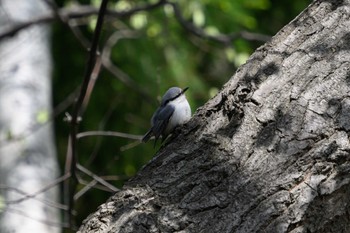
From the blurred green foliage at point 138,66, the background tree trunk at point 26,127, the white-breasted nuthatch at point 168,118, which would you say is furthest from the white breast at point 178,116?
the blurred green foliage at point 138,66

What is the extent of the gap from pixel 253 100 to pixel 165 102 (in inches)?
38.2

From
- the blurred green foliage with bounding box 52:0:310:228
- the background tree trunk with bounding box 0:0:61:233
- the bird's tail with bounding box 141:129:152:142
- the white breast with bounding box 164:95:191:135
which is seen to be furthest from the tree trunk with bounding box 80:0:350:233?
the blurred green foliage with bounding box 52:0:310:228

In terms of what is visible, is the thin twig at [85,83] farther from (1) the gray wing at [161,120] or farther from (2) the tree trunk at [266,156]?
(2) the tree trunk at [266,156]

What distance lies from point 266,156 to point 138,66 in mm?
4316

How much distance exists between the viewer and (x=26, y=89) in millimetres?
5453

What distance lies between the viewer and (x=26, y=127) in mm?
5289

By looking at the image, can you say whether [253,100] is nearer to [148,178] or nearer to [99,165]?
[148,178]

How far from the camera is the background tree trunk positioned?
15.7ft

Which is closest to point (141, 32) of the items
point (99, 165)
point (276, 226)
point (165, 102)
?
point (99, 165)

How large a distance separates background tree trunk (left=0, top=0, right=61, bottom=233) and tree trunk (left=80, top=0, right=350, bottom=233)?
7.13ft

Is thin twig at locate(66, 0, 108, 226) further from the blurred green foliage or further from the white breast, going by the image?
the blurred green foliage

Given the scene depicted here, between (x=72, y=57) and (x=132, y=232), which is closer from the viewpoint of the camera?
(x=132, y=232)

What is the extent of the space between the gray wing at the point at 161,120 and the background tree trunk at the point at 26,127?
4.85ft

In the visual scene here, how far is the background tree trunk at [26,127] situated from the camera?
4.79 metres
